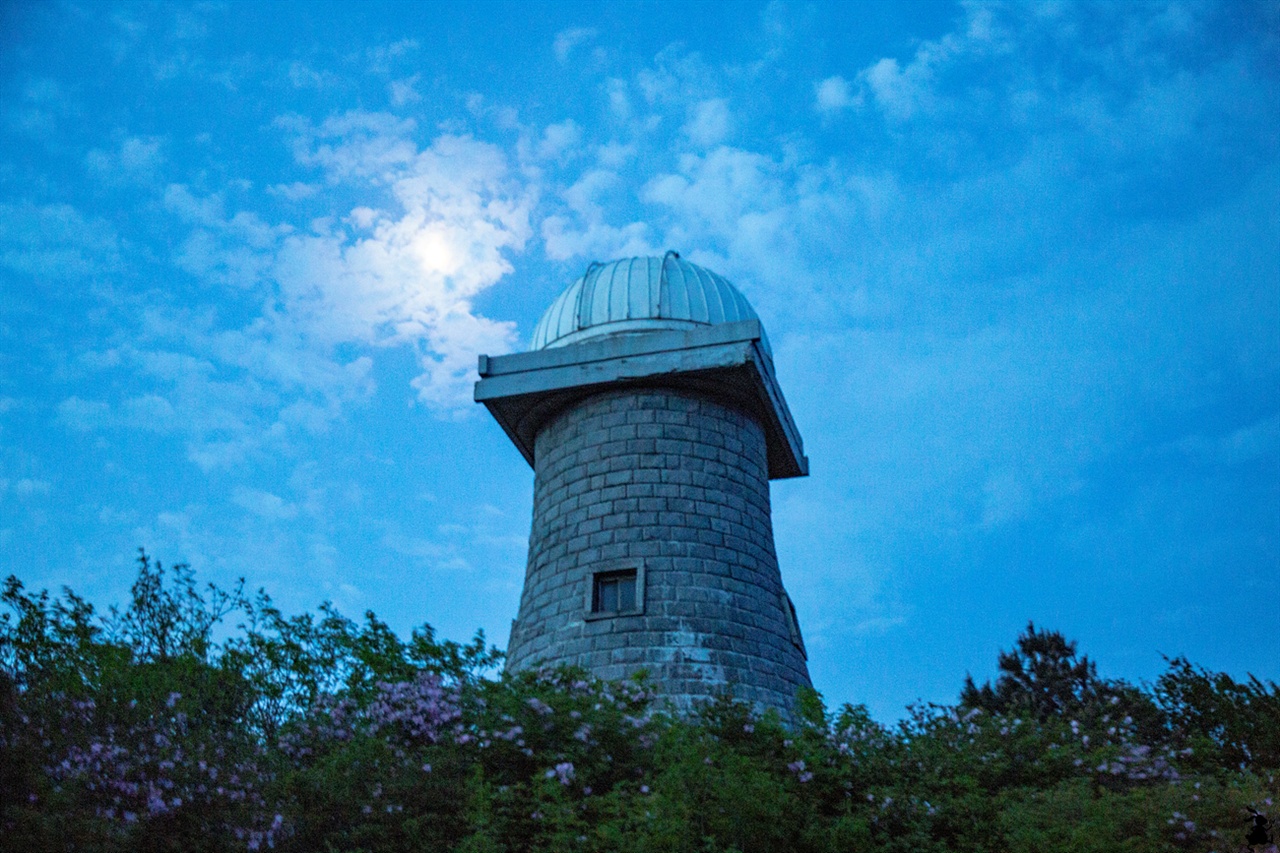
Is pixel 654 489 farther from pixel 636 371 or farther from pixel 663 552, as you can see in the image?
pixel 636 371

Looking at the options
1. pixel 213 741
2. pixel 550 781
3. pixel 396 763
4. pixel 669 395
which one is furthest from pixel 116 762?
pixel 669 395

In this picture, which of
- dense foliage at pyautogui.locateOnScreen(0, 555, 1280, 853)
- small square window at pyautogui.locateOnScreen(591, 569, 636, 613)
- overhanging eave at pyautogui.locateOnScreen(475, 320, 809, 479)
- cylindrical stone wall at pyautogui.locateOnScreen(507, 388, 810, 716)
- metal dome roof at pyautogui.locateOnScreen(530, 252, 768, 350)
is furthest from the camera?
metal dome roof at pyautogui.locateOnScreen(530, 252, 768, 350)

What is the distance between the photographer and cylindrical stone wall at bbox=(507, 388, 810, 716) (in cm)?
1491

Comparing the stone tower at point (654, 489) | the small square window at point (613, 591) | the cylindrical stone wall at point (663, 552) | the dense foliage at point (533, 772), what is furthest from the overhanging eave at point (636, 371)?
the dense foliage at point (533, 772)

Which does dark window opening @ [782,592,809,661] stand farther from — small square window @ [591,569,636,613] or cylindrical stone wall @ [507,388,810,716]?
small square window @ [591,569,636,613]

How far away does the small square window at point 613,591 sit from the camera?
50.6 feet

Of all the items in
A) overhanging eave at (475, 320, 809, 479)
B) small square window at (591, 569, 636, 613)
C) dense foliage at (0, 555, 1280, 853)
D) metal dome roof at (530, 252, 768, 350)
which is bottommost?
dense foliage at (0, 555, 1280, 853)

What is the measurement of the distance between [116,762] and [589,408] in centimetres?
957

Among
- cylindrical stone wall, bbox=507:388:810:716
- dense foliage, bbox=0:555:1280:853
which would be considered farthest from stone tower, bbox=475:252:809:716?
dense foliage, bbox=0:555:1280:853

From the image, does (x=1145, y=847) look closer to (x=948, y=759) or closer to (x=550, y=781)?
(x=948, y=759)

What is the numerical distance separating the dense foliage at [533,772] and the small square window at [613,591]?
1873 mm

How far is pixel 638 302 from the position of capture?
18.0 meters

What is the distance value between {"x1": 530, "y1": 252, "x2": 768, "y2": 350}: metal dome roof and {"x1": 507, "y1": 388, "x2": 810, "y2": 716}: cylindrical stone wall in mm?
1544

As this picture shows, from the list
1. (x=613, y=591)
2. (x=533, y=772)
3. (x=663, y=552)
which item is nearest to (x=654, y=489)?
(x=663, y=552)
